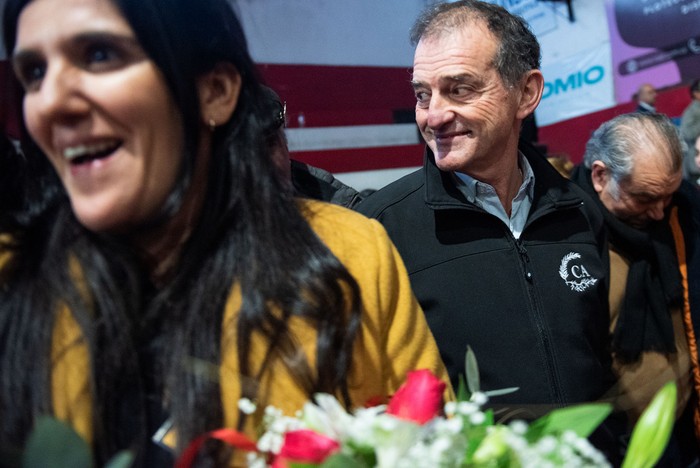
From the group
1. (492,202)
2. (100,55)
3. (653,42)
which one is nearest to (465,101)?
(492,202)

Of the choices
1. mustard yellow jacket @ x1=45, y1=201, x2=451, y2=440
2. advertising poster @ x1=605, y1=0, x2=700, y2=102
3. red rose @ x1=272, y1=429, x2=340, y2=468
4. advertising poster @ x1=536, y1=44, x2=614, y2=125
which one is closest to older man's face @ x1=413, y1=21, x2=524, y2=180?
mustard yellow jacket @ x1=45, y1=201, x2=451, y2=440

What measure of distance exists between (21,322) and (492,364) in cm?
111

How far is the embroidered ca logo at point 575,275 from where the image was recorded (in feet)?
6.10

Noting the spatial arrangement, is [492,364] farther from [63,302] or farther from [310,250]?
[63,302]

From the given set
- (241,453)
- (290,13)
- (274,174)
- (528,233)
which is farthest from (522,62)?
(290,13)

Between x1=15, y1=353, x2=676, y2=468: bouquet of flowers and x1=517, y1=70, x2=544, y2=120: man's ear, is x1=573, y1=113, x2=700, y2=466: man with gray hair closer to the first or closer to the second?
x1=517, y1=70, x2=544, y2=120: man's ear

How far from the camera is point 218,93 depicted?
1.12 metres

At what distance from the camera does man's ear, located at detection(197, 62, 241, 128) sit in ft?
3.58

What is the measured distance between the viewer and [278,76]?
3.72 meters

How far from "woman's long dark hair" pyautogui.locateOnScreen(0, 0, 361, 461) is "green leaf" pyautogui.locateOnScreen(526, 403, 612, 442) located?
316mm

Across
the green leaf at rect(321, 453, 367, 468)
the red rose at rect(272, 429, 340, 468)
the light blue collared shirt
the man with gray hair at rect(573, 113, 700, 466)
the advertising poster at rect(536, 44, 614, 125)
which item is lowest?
the man with gray hair at rect(573, 113, 700, 466)

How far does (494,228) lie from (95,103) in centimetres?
118

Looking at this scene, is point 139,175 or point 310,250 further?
point 310,250

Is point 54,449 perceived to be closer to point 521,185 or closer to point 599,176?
point 521,185
